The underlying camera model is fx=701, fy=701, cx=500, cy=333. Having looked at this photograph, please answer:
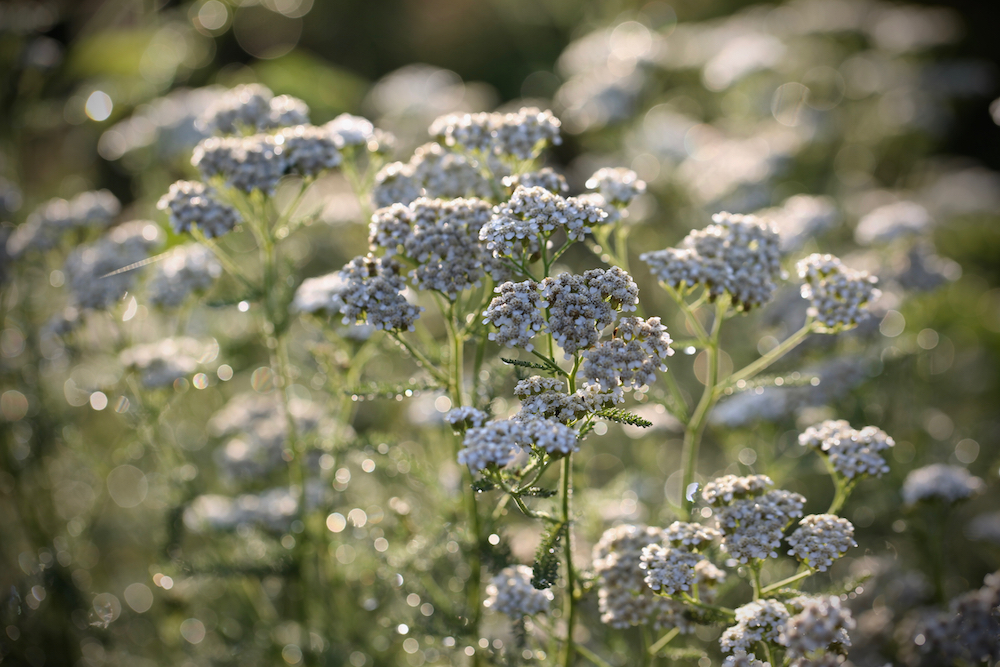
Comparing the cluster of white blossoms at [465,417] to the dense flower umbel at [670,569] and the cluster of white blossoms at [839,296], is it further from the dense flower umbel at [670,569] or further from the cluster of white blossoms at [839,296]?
the cluster of white blossoms at [839,296]

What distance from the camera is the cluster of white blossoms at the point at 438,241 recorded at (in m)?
2.11

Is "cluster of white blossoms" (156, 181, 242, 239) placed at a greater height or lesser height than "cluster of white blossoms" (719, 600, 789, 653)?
greater

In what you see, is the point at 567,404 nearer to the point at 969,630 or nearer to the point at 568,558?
the point at 568,558

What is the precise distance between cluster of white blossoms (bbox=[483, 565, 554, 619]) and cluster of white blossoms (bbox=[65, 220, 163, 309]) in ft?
6.67

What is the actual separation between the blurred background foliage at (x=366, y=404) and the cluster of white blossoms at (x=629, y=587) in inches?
15.0

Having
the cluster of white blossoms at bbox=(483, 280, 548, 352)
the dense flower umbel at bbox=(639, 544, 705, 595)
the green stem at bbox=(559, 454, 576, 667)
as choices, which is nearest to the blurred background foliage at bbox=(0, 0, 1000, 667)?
the green stem at bbox=(559, 454, 576, 667)

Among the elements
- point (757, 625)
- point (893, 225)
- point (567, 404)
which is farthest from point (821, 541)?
point (893, 225)

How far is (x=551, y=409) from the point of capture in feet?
6.38

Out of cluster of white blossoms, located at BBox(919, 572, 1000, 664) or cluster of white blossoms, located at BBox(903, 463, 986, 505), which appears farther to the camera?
cluster of white blossoms, located at BBox(903, 463, 986, 505)

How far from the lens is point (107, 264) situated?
3.08 metres

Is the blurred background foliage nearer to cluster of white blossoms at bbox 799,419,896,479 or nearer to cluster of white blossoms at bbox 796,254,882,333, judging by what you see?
cluster of white blossoms at bbox 799,419,896,479

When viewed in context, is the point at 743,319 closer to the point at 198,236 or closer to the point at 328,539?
the point at 328,539

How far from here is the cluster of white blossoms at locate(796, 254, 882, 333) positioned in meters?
2.35

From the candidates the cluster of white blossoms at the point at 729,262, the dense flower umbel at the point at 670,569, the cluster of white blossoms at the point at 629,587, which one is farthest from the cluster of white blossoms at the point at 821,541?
the cluster of white blossoms at the point at 729,262
